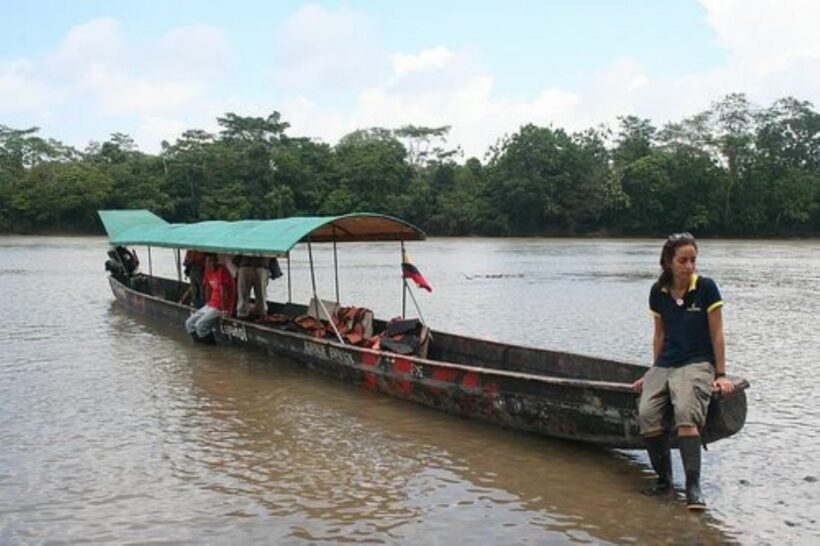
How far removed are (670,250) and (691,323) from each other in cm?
52

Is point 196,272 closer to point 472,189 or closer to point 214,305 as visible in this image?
point 214,305

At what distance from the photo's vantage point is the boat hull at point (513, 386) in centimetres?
605

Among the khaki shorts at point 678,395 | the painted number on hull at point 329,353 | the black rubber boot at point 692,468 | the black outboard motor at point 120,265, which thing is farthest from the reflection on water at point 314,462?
the black outboard motor at point 120,265

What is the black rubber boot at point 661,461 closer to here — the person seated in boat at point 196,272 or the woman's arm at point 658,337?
the woman's arm at point 658,337

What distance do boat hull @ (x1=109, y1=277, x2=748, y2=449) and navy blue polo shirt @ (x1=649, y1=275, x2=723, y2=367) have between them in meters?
0.38

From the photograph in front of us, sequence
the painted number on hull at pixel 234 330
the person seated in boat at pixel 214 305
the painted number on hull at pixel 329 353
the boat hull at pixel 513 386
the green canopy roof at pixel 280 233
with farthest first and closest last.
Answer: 1. the person seated in boat at pixel 214 305
2. the painted number on hull at pixel 234 330
3. the green canopy roof at pixel 280 233
4. the painted number on hull at pixel 329 353
5. the boat hull at pixel 513 386

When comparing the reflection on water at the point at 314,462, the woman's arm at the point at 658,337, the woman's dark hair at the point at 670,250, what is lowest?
the reflection on water at the point at 314,462

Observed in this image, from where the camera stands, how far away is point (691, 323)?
542cm

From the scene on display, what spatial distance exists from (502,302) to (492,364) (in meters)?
10.4

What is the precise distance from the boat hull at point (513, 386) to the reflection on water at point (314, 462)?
208 mm

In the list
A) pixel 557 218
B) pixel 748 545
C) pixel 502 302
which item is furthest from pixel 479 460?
pixel 557 218

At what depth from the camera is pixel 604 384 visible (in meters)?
6.12

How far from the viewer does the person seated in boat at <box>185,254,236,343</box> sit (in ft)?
40.3

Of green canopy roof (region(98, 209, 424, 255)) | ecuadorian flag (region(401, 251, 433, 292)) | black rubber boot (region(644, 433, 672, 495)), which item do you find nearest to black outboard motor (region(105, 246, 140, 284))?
green canopy roof (region(98, 209, 424, 255))
